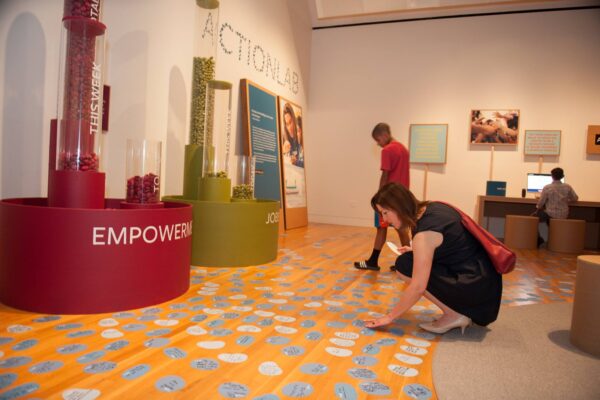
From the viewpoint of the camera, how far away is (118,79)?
143 inches

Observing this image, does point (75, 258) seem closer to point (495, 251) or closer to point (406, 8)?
point (495, 251)

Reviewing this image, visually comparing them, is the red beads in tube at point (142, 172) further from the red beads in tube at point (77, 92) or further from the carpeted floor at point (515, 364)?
the carpeted floor at point (515, 364)

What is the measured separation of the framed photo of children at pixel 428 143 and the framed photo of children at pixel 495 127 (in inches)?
18.4

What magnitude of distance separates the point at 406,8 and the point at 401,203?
246 inches

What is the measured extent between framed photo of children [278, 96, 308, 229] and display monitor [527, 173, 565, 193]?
3.58 metres

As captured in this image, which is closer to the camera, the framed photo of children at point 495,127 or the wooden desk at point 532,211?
the wooden desk at point 532,211

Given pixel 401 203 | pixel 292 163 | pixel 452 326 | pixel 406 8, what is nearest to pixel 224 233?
pixel 401 203

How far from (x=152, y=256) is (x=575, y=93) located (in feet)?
22.9

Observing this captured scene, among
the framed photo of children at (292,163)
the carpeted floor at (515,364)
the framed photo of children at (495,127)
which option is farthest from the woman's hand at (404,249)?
the framed photo of children at (495,127)

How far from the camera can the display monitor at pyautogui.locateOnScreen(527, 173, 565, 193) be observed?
6.61 m

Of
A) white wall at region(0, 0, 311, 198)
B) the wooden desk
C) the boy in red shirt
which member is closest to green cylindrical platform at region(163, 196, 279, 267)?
white wall at region(0, 0, 311, 198)

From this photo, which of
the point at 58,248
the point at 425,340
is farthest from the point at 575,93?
the point at 58,248

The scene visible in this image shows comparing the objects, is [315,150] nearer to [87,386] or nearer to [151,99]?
[151,99]

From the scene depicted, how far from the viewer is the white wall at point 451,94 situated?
22.0 ft
